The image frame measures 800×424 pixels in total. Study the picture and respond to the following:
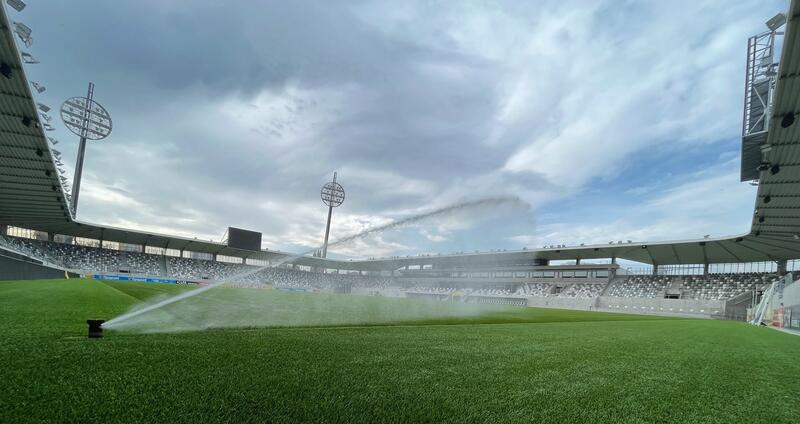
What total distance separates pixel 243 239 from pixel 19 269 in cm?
3881

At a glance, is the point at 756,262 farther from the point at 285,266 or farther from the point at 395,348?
the point at 285,266

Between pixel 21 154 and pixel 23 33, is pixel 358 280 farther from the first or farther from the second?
pixel 23 33

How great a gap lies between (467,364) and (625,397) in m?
2.06

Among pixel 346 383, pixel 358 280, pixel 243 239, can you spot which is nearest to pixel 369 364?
pixel 346 383

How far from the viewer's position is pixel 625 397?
4.29 metres

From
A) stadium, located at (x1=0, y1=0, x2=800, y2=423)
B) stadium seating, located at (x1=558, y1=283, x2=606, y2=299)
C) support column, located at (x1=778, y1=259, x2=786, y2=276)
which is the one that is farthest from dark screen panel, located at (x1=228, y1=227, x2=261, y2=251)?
support column, located at (x1=778, y1=259, x2=786, y2=276)

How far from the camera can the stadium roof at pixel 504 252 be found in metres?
14.9

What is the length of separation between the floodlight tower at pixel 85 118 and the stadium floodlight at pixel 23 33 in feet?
172

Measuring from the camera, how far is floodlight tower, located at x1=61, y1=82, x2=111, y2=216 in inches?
2196

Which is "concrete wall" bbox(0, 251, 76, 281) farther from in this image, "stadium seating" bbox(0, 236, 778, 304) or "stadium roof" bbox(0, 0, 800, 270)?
"stadium roof" bbox(0, 0, 800, 270)

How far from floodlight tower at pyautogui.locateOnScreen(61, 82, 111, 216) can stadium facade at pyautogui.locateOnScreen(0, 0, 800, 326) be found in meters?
11.2

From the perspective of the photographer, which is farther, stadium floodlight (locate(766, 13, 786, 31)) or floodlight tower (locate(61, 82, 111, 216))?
floodlight tower (locate(61, 82, 111, 216))

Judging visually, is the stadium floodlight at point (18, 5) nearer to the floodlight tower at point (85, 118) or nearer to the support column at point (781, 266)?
the floodlight tower at point (85, 118)

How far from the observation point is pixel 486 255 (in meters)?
53.8
